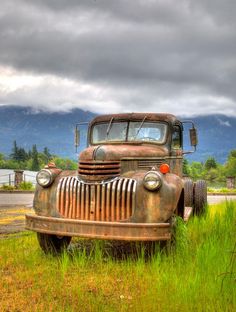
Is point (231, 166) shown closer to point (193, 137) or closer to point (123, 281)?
point (193, 137)

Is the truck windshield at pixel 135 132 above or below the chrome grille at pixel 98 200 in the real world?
above

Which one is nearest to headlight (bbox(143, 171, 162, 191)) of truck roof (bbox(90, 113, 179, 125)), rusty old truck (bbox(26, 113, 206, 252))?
rusty old truck (bbox(26, 113, 206, 252))

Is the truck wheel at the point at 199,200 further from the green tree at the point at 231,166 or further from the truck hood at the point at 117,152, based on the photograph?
the green tree at the point at 231,166

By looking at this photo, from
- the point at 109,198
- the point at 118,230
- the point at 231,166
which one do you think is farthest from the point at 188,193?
the point at 231,166

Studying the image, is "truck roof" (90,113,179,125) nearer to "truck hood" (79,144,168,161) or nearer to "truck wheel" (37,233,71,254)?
"truck hood" (79,144,168,161)

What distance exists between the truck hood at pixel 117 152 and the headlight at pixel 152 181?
67 cm

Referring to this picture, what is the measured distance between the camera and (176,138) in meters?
7.73

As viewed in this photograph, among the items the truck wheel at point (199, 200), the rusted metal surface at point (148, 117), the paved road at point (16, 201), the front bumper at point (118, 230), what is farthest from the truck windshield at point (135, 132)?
the paved road at point (16, 201)

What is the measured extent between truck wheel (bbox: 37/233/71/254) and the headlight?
65.4 inches

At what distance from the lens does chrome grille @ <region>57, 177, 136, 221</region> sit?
17.9 ft

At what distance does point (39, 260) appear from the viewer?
5750 millimetres

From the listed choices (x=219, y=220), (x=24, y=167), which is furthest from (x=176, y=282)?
(x=24, y=167)

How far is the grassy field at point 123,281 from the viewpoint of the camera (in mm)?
3840

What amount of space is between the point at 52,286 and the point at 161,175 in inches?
74.6
